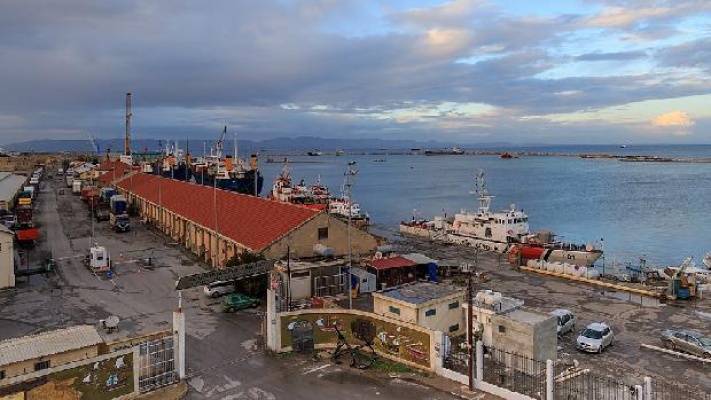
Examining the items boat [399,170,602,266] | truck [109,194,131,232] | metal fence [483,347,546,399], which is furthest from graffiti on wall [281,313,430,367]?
truck [109,194,131,232]

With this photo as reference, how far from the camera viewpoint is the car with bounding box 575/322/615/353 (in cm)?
2267

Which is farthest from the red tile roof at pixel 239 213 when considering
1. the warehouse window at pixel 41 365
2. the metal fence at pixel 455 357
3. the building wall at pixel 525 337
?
the warehouse window at pixel 41 365

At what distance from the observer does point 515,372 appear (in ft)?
66.0

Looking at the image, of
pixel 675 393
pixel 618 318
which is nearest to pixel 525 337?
pixel 675 393

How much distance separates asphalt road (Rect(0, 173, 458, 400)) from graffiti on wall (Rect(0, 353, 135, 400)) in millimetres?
2264

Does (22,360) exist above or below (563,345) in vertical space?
above

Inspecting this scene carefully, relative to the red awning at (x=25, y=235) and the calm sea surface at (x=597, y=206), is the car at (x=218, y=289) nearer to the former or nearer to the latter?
the red awning at (x=25, y=235)

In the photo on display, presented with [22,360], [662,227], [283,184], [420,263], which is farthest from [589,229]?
[22,360]

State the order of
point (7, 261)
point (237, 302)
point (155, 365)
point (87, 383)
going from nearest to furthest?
point (87, 383)
point (155, 365)
point (237, 302)
point (7, 261)

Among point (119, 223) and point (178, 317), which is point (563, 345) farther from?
point (119, 223)

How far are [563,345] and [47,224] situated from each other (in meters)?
54.9

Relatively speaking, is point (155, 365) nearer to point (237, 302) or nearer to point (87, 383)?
point (87, 383)

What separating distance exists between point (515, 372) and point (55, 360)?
15.6 meters

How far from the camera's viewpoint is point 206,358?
2145 centimetres
